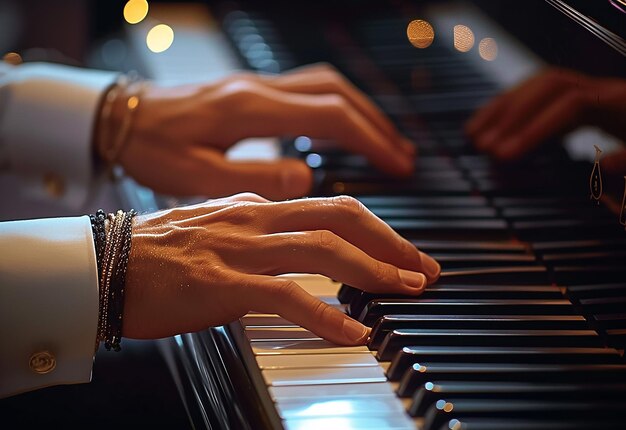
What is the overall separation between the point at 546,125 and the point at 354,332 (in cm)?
40

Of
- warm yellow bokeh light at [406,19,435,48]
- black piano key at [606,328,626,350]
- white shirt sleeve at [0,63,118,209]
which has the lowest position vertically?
white shirt sleeve at [0,63,118,209]

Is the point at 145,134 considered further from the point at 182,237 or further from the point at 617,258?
the point at 617,258

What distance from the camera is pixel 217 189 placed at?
1.45 metres

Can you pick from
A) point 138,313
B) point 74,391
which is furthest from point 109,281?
point 74,391

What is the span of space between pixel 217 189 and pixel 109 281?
0.49 m

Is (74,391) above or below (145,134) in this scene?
below

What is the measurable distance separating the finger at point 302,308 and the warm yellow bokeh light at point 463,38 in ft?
2.25

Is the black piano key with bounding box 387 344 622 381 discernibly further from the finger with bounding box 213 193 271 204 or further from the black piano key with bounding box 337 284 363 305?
the finger with bounding box 213 193 271 204

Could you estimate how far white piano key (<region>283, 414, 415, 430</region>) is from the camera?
78cm

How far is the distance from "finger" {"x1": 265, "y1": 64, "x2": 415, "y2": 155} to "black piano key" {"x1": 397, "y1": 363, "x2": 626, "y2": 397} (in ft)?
2.27

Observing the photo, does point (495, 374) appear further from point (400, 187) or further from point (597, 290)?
point (400, 187)

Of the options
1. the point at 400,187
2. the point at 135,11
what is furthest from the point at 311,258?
the point at 135,11

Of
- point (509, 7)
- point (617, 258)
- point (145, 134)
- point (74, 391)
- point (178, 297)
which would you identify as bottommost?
point (74, 391)

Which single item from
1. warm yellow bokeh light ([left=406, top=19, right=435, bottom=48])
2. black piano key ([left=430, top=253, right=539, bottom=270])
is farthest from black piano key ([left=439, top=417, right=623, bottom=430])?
warm yellow bokeh light ([left=406, top=19, right=435, bottom=48])
